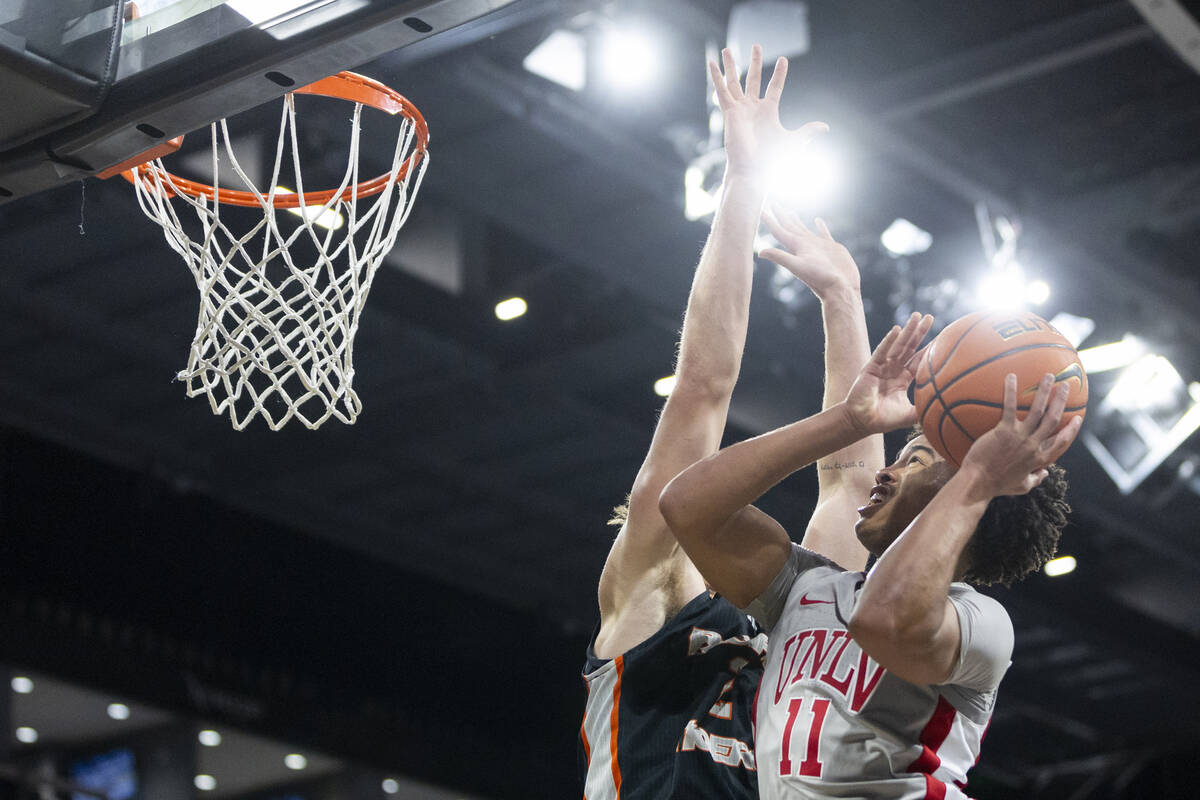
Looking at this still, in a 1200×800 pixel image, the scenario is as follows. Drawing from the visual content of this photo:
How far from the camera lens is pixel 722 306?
2855mm

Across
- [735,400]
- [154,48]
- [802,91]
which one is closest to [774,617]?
[154,48]

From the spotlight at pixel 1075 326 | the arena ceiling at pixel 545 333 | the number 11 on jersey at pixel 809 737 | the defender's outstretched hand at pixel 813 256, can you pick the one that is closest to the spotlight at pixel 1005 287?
the arena ceiling at pixel 545 333

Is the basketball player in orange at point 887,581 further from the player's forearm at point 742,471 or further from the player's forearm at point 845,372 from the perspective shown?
the player's forearm at point 845,372

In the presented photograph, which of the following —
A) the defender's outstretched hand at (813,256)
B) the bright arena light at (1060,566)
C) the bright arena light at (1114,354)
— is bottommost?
the defender's outstretched hand at (813,256)

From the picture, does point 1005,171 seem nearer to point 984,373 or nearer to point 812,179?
point 812,179

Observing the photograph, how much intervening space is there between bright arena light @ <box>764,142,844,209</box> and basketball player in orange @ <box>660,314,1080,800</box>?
148 inches

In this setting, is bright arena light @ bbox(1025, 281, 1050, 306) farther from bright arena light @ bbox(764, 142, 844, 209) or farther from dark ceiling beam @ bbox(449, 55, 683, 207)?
dark ceiling beam @ bbox(449, 55, 683, 207)

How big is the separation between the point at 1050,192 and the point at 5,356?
5.96 m

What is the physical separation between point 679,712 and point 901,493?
2.00ft

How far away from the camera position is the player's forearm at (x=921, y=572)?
7.30ft

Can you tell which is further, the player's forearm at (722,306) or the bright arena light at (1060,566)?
the bright arena light at (1060,566)

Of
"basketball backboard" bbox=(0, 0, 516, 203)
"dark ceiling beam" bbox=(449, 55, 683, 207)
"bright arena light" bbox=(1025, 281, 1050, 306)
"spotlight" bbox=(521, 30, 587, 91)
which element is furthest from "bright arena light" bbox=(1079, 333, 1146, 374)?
"basketball backboard" bbox=(0, 0, 516, 203)

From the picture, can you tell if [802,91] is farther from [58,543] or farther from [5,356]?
[58,543]

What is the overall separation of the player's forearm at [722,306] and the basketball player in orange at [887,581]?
326 millimetres
